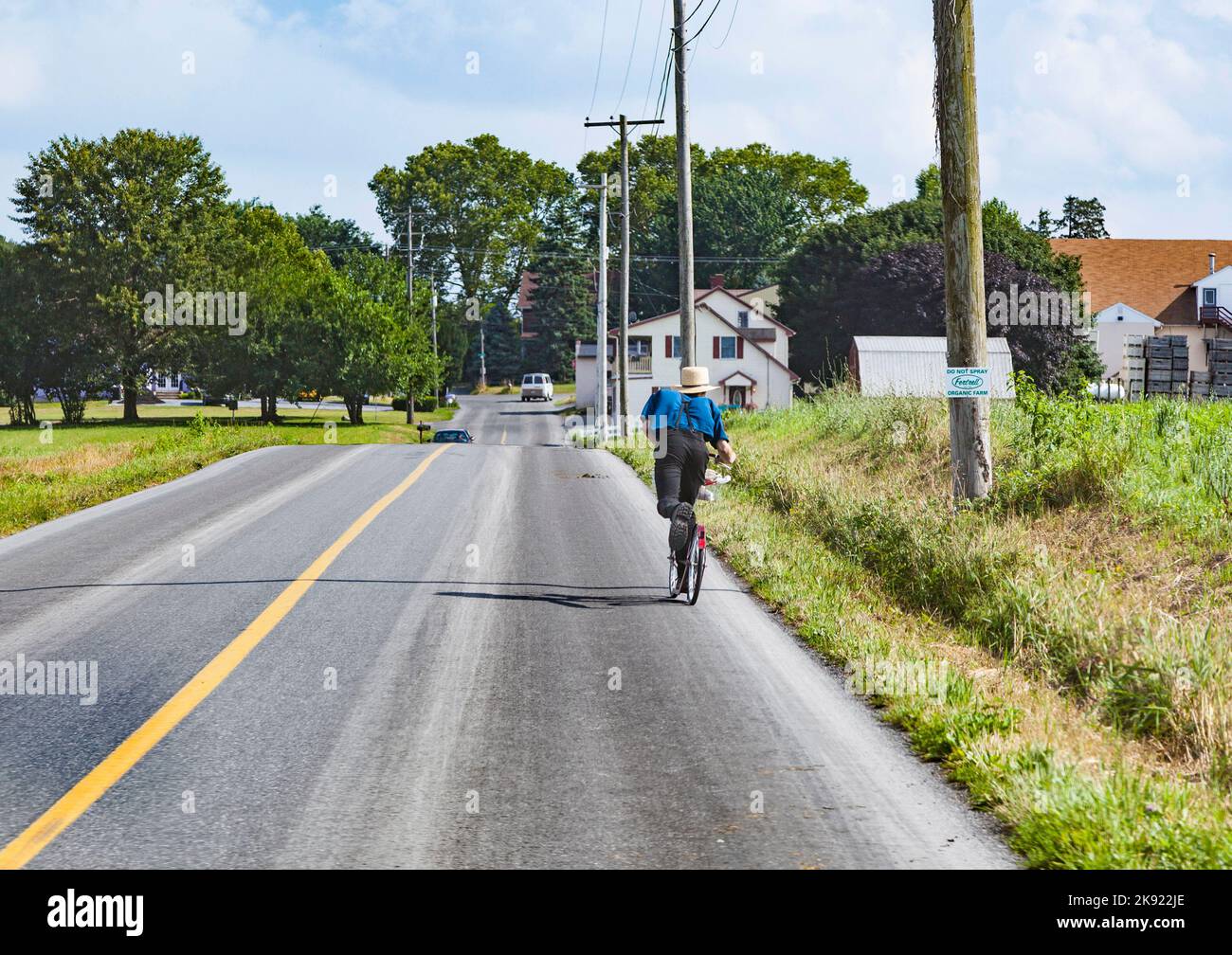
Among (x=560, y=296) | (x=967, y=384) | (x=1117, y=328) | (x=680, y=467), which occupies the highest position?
(x=560, y=296)

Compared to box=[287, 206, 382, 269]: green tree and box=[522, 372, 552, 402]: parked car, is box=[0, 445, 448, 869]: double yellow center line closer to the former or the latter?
box=[522, 372, 552, 402]: parked car

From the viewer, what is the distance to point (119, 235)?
6606cm

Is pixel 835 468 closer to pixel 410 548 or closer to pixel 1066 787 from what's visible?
pixel 410 548

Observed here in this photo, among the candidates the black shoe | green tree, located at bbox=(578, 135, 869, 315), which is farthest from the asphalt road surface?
green tree, located at bbox=(578, 135, 869, 315)

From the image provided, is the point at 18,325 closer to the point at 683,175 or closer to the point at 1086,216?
the point at 683,175

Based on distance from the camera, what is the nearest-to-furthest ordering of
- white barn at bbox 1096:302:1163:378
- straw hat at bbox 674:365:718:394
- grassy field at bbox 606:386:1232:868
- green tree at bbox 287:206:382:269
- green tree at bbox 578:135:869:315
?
grassy field at bbox 606:386:1232:868 < straw hat at bbox 674:365:718:394 < white barn at bbox 1096:302:1163:378 < green tree at bbox 578:135:869:315 < green tree at bbox 287:206:382:269

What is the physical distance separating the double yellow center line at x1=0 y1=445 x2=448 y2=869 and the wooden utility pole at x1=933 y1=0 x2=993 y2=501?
625 centimetres

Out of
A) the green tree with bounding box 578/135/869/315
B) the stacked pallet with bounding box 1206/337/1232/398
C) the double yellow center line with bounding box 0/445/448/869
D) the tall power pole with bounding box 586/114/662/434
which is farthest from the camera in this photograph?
the green tree with bounding box 578/135/869/315

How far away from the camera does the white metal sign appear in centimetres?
1123

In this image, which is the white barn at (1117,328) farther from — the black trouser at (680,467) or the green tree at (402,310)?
the black trouser at (680,467)

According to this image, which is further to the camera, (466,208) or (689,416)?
(466,208)

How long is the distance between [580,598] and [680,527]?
1042mm

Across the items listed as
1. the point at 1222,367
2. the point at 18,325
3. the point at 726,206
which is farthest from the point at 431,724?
the point at 726,206

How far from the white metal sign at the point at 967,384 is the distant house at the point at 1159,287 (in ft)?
217
